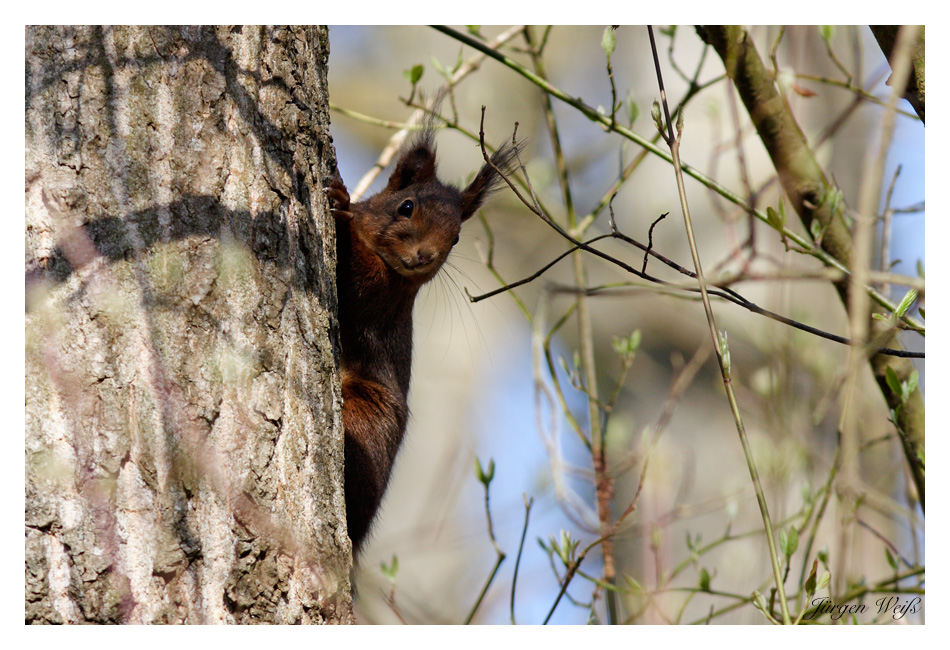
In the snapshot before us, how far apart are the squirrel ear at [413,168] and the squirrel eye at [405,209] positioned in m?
0.20

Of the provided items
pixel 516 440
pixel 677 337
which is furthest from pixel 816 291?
pixel 516 440

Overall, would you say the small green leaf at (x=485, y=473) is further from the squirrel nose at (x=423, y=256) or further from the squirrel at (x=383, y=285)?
the squirrel nose at (x=423, y=256)

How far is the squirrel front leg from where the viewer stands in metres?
2.23

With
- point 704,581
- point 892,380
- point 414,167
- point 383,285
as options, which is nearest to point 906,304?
point 892,380

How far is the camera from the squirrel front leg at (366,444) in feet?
7.33

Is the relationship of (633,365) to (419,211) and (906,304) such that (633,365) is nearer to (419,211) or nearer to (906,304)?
(419,211)

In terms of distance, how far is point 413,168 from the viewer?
2861mm

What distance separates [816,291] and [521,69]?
268cm

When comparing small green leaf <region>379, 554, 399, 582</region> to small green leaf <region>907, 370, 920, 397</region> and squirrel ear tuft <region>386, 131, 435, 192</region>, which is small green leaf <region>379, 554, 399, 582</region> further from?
small green leaf <region>907, 370, 920, 397</region>

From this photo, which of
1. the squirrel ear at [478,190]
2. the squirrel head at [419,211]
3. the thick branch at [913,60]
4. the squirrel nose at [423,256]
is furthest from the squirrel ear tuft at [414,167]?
the thick branch at [913,60]

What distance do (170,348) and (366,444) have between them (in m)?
0.91

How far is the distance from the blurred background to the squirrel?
18 cm

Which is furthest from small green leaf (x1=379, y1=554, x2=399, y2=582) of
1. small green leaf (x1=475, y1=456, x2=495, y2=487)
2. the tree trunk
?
the tree trunk

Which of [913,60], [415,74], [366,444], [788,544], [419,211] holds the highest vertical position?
[415,74]
